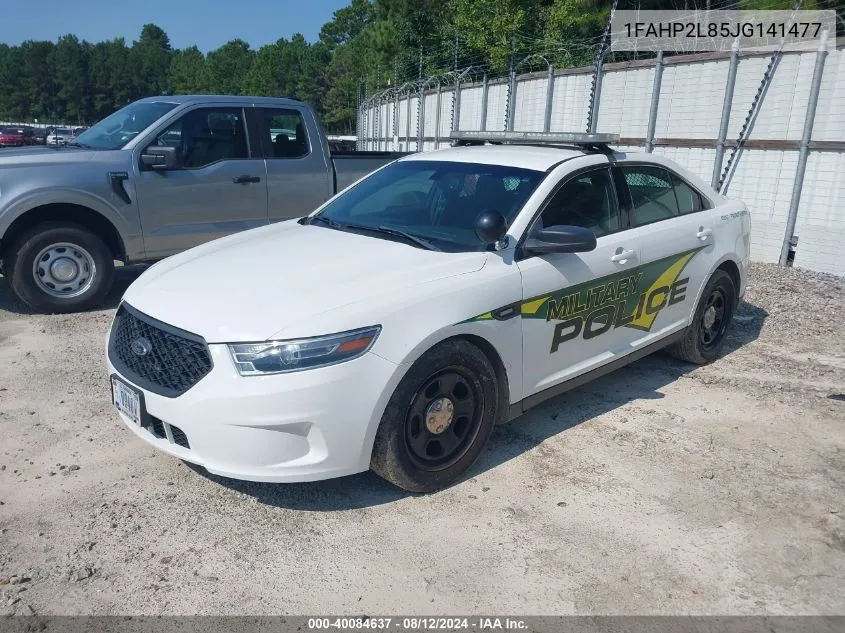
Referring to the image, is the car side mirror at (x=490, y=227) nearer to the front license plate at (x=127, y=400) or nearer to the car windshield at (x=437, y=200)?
the car windshield at (x=437, y=200)

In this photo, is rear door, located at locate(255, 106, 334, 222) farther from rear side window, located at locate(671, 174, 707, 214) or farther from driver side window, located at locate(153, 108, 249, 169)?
rear side window, located at locate(671, 174, 707, 214)

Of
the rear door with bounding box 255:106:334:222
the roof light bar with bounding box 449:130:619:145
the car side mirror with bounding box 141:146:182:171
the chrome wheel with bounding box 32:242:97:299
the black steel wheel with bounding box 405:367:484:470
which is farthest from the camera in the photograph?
the rear door with bounding box 255:106:334:222

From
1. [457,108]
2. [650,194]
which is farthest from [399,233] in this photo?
[457,108]

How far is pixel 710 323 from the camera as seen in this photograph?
5699 mm

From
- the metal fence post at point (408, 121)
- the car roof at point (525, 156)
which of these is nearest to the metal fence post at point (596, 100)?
the car roof at point (525, 156)

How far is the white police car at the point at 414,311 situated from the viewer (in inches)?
124

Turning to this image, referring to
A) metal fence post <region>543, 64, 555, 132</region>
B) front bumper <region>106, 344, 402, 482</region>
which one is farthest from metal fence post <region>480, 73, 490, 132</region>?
front bumper <region>106, 344, 402, 482</region>

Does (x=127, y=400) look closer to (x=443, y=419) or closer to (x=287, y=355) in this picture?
(x=287, y=355)

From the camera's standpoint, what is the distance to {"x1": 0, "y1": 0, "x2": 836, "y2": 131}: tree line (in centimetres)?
2359

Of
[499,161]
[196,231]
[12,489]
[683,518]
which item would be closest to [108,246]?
[196,231]

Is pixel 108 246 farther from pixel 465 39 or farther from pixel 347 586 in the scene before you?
pixel 465 39

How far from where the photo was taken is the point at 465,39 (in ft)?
96.8

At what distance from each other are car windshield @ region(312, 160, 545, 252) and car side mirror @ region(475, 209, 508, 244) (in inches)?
3.5

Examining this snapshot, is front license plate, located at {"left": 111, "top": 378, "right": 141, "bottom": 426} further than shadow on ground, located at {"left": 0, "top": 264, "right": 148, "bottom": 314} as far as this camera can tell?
No
